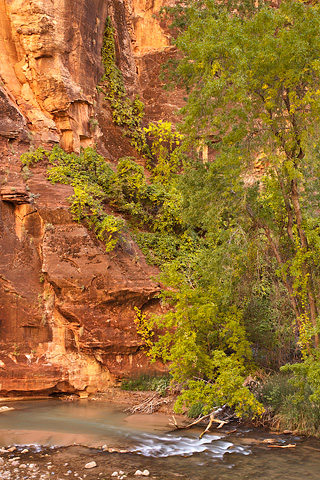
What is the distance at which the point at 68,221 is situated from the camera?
50.9 ft

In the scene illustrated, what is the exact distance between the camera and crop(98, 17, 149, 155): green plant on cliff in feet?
71.3

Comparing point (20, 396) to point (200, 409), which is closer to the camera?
point (200, 409)

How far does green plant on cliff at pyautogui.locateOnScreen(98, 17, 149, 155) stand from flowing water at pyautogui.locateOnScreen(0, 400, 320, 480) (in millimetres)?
13211

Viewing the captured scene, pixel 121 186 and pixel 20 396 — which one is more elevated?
pixel 121 186

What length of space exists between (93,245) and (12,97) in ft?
23.8

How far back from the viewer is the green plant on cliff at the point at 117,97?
21.7 meters

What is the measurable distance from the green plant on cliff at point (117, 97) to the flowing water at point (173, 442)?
13.2 metres

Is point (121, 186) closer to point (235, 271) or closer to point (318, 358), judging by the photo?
point (235, 271)

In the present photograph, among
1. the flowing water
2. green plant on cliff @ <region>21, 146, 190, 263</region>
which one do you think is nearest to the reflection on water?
the flowing water

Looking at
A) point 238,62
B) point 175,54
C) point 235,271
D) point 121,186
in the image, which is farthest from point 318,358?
point 175,54

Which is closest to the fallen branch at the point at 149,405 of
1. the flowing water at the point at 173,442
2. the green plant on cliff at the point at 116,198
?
the flowing water at the point at 173,442

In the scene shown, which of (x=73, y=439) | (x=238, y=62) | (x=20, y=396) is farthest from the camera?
(x=20, y=396)

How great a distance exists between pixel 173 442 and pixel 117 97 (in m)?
16.4

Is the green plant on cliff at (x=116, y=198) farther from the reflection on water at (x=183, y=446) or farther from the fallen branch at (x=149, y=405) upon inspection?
the reflection on water at (x=183, y=446)
